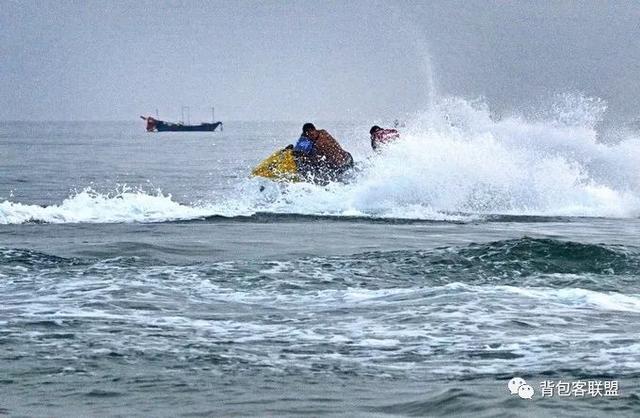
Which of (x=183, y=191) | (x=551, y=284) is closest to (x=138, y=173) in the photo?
(x=183, y=191)

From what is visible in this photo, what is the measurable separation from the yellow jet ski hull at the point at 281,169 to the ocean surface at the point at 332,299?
364 millimetres

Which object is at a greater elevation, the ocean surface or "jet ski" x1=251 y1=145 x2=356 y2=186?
"jet ski" x1=251 y1=145 x2=356 y2=186

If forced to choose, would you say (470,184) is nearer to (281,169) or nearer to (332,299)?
(281,169)

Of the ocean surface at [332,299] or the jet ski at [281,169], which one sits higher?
the jet ski at [281,169]

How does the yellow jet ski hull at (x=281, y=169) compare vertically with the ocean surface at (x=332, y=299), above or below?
above

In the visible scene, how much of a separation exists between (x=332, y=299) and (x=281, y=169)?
18.1 m

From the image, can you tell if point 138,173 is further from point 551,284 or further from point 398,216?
point 551,284

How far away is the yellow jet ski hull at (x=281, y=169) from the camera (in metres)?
32.3

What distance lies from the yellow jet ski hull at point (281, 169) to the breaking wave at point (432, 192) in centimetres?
32

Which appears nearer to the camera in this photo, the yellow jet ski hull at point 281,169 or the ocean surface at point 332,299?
the ocean surface at point 332,299

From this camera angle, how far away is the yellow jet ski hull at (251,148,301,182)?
32.3 m

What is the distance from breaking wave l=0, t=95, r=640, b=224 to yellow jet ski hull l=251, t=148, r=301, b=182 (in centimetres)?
32

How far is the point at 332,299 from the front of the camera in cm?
1460

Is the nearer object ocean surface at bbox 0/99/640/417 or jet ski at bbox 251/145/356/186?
ocean surface at bbox 0/99/640/417
